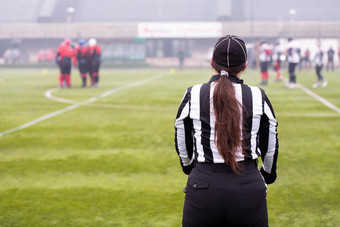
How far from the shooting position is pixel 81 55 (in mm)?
21781

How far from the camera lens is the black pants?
2.86m

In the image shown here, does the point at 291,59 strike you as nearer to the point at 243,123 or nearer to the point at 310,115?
the point at 310,115

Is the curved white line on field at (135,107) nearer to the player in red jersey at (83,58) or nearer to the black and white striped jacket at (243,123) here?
the player in red jersey at (83,58)

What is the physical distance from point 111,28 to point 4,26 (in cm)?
1429

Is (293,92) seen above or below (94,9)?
below

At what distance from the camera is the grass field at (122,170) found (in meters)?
5.32

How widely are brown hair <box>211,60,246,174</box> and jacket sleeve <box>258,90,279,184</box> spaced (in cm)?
18

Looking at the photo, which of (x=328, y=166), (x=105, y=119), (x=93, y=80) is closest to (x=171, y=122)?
(x=105, y=119)

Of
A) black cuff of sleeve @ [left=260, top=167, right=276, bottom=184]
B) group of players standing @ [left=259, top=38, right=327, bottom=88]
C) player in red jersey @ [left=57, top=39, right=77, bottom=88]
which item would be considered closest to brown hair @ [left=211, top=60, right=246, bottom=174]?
black cuff of sleeve @ [left=260, top=167, right=276, bottom=184]

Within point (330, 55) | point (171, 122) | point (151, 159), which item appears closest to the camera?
point (151, 159)

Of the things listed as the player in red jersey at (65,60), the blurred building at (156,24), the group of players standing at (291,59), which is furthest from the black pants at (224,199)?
the blurred building at (156,24)

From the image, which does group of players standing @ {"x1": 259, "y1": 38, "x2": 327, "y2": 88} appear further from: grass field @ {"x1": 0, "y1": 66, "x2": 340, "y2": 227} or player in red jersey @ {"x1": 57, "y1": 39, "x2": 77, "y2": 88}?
player in red jersey @ {"x1": 57, "y1": 39, "x2": 77, "y2": 88}

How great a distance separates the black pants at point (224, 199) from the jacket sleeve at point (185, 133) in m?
0.24

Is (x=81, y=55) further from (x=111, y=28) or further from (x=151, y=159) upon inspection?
(x=111, y=28)
